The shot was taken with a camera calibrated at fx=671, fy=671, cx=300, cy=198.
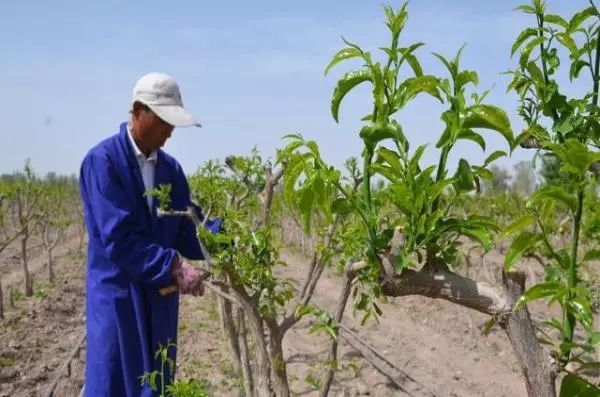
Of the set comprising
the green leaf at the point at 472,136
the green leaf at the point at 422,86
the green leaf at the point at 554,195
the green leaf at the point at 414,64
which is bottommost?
the green leaf at the point at 554,195

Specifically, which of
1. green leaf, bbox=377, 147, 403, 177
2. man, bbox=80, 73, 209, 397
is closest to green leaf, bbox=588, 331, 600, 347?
green leaf, bbox=377, 147, 403, 177

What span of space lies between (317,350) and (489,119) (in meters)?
6.62

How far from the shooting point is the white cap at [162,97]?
10.8 feet

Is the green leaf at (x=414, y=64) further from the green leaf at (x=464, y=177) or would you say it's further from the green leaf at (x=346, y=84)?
the green leaf at (x=464, y=177)

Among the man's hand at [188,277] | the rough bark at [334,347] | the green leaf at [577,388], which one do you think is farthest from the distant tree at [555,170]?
the man's hand at [188,277]

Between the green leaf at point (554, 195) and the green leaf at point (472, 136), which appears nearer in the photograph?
the green leaf at point (554, 195)

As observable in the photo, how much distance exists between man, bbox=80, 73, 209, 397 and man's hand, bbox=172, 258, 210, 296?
35 millimetres

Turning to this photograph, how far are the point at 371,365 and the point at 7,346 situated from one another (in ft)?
13.0

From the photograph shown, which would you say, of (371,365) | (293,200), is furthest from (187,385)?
(371,365)

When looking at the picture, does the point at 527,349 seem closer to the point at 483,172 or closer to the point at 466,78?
the point at 483,172

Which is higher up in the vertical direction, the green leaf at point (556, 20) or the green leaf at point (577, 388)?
the green leaf at point (556, 20)

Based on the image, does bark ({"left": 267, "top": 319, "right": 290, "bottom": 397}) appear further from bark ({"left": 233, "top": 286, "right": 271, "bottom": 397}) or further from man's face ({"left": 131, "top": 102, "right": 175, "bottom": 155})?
man's face ({"left": 131, "top": 102, "right": 175, "bottom": 155})

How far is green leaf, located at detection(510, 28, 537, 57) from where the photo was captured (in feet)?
4.82

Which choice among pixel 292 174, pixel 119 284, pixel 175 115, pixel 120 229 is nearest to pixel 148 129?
pixel 175 115
